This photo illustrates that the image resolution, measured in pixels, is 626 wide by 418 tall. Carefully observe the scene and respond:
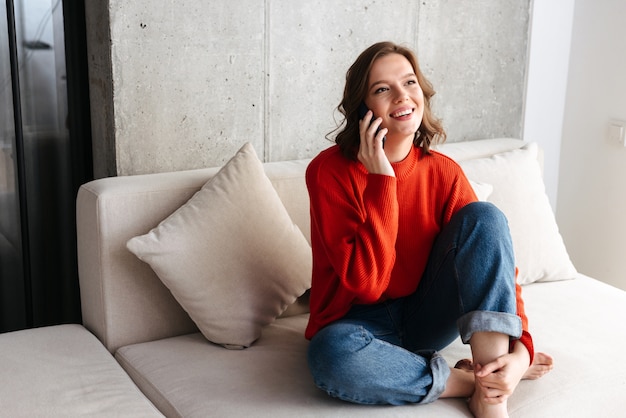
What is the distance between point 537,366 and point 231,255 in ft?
2.58

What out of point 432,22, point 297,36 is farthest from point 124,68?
point 432,22

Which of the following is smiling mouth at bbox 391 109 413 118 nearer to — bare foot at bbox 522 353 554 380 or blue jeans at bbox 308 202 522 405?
blue jeans at bbox 308 202 522 405

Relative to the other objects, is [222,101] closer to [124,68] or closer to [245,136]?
[245,136]

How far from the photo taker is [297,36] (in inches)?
99.2

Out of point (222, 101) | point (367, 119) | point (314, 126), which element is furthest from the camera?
point (314, 126)

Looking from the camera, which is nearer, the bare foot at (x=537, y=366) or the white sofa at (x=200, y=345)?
the white sofa at (x=200, y=345)

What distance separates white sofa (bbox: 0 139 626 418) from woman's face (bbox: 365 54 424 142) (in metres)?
0.47

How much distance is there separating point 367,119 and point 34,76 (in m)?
1.07

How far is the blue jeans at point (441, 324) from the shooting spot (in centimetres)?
172

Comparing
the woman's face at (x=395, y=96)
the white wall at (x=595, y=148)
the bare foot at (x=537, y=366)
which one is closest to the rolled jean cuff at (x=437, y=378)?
the bare foot at (x=537, y=366)

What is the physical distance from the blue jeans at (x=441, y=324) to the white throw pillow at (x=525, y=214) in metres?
0.65

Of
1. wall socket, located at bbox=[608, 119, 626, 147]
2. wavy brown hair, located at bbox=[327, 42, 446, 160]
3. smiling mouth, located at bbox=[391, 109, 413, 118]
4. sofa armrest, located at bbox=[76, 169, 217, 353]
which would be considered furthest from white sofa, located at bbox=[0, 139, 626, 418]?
wall socket, located at bbox=[608, 119, 626, 147]

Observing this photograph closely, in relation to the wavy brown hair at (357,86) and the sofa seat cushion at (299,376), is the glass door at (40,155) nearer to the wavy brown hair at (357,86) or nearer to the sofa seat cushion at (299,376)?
the sofa seat cushion at (299,376)

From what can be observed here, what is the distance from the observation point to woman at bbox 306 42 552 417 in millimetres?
1737
